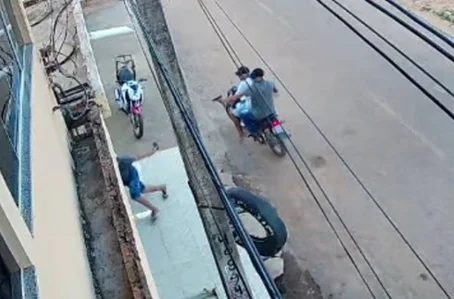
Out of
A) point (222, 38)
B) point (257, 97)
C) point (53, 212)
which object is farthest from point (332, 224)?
point (222, 38)

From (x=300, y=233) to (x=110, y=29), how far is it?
6.97 meters

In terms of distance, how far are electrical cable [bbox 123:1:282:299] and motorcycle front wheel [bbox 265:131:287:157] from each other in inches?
157

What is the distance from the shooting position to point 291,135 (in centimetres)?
1118

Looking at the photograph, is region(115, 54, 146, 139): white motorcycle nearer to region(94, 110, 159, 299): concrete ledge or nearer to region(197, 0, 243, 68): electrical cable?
region(197, 0, 243, 68): electrical cable

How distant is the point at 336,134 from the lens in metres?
11.1

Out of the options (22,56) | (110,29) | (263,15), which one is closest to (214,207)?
(22,56)

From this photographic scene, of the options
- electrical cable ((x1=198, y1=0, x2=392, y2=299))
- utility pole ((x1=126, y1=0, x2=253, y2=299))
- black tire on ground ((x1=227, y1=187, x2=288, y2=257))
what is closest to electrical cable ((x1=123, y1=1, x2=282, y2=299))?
utility pole ((x1=126, y1=0, x2=253, y2=299))

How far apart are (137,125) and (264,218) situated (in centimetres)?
395

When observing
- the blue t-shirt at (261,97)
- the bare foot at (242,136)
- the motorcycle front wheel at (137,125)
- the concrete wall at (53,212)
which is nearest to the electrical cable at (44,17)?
the motorcycle front wheel at (137,125)

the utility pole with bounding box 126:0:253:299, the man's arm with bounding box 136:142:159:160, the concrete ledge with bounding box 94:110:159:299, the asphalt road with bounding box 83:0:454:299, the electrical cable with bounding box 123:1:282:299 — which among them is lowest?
the asphalt road with bounding box 83:0:454:299

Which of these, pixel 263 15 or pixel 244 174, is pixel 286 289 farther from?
pixel 263 15

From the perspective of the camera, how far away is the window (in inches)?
125

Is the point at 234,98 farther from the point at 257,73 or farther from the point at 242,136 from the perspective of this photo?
the point at 257,73

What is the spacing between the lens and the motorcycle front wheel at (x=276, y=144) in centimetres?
1048
